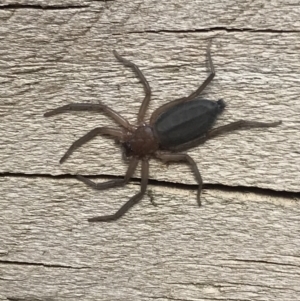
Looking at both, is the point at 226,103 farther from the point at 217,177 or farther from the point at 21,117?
the point at 21,117

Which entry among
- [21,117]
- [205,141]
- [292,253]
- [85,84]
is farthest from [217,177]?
[21,117]

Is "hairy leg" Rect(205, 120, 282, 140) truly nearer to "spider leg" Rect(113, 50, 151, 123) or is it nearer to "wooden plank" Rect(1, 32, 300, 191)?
"wooden plank" Rect(1, 32, 300, 191)

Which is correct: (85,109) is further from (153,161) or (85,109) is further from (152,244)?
(152,244)

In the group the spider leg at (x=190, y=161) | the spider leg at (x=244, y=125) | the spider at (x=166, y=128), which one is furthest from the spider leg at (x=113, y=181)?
the spider leg at (x=244, y=125)

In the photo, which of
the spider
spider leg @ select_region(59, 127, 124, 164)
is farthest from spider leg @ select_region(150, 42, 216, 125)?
spider leg @ select_region(59, 127, 124, 164)

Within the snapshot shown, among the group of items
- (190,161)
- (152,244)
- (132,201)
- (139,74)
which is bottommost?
(152,244)

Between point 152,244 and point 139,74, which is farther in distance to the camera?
point 152,244

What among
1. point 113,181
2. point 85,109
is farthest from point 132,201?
point 85,109
